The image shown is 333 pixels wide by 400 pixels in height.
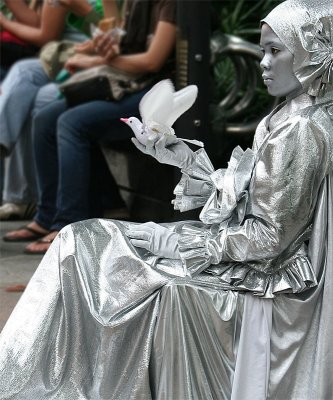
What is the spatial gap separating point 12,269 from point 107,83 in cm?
106

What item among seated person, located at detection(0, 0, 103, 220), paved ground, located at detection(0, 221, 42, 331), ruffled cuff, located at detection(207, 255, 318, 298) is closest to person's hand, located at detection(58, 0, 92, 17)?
seated person, located at detection(0, 0, 103, 220)

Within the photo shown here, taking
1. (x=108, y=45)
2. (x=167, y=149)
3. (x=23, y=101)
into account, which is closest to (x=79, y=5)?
(x=108, y=45)

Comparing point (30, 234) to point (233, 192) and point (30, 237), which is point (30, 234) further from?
point (233, 192)

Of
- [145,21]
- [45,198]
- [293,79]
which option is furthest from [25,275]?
[293,79]

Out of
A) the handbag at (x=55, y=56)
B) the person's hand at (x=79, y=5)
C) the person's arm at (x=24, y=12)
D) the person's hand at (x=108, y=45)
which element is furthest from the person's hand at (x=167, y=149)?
the person's arm at (x=24, y=12)

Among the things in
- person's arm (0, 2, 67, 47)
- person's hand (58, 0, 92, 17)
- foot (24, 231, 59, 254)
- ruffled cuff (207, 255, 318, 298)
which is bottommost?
foot (24, 231, 59, 254)

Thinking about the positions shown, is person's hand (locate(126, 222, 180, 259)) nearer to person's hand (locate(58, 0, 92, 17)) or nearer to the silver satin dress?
the silver satin dress

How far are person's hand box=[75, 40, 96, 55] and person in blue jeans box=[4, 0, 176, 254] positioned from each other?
4 cm

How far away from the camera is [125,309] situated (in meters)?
3.37

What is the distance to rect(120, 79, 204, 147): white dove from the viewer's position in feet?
11.6

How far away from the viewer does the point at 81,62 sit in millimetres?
6199

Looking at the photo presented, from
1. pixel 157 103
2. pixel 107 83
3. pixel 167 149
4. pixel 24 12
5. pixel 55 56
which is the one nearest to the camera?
pixel 157 103

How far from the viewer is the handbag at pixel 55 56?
259 inches

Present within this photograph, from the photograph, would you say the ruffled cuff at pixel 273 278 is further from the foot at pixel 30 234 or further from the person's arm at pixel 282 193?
the foot at pixel 30 234
